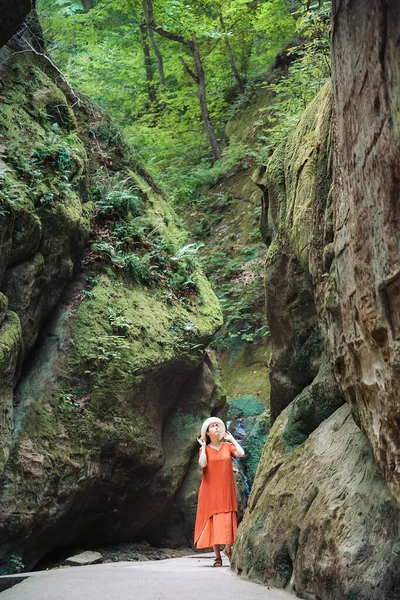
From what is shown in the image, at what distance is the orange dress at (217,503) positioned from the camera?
8.76 m

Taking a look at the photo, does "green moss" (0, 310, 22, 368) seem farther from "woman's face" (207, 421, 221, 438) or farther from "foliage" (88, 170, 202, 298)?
"woman's face" (207, 421, 221, 438)

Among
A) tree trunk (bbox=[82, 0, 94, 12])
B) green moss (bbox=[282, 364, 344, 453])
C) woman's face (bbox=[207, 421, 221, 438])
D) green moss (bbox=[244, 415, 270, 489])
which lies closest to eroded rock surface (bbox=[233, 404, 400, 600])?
green moss (bbox=[282, 364, 344, 453])

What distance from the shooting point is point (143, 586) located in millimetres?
6332

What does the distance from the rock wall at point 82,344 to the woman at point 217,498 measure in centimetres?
245

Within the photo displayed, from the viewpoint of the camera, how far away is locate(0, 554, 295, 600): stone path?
5598 mm

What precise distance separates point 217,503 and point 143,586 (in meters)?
2.68

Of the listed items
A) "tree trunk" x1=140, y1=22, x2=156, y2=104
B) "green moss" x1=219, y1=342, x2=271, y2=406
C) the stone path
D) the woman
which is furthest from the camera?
"tree trunk" x1=140, y1=22, x2=156, y2=104

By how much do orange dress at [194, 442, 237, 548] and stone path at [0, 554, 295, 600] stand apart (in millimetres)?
688

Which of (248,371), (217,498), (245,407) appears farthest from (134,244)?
(248,371)

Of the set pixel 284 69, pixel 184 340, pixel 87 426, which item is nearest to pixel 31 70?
pixel 184 340

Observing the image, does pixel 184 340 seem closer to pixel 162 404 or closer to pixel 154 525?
pixel 162 404

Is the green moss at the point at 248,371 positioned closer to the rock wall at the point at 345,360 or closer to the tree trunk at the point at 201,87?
the rock wall at the point at 345,360

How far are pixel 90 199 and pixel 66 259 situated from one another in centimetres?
228

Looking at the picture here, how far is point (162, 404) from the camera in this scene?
1261 centimetres
